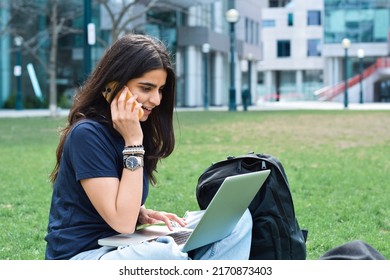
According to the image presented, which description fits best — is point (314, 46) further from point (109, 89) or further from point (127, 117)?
point (127, 117)

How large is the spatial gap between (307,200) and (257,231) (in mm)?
4732

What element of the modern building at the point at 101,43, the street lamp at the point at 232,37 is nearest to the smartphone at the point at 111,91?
the modern building at the point at 101,43

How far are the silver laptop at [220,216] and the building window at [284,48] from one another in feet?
280

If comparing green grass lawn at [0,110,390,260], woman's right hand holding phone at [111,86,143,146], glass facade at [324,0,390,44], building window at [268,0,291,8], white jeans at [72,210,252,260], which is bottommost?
green grass lawn at [0,110,390,260]

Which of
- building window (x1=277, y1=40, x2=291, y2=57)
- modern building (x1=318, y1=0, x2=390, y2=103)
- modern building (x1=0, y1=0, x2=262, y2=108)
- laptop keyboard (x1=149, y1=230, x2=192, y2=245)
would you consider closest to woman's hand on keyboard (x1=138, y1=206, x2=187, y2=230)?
laptop keyboard (x1=149, y1=230, x2=192, y2=245)

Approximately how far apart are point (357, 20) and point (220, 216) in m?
70.7

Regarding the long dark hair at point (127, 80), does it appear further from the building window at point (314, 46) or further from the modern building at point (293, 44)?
the building window at point (314, 46)

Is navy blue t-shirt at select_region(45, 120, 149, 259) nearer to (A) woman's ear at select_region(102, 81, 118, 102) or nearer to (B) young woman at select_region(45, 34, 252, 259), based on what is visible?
(B) young woman at select_region(45, 34, 252, 259)

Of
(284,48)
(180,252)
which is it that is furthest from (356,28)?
(180,252)

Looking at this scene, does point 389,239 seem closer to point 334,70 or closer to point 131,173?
point 131,173

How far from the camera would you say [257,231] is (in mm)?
3775

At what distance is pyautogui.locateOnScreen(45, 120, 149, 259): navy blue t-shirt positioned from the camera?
3357mm

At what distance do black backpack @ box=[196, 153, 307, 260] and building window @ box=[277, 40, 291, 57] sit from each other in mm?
84930
